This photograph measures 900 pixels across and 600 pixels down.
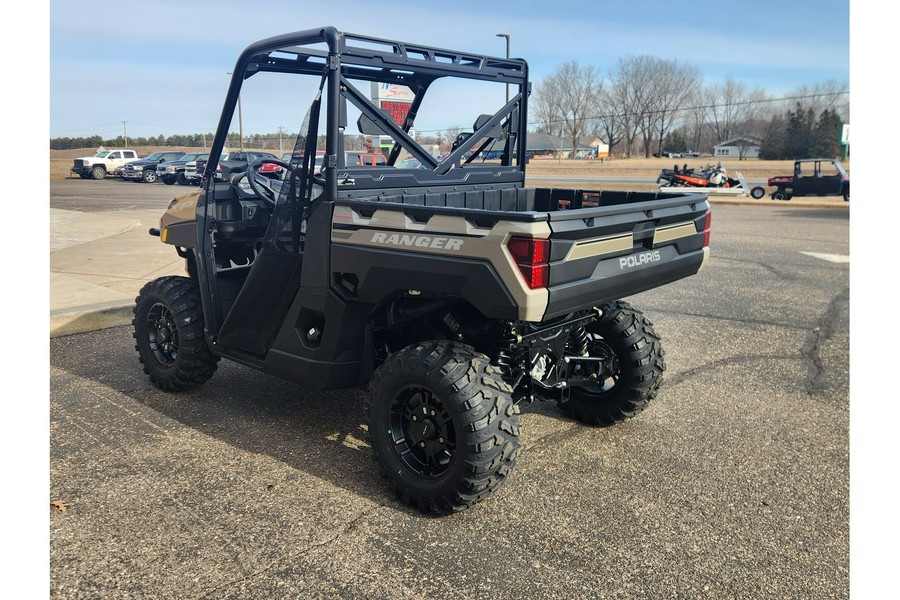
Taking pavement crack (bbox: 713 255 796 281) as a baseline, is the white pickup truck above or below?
above

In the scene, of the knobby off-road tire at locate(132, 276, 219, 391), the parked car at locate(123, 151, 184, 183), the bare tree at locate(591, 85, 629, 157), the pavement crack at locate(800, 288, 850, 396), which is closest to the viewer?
the knobby off-road tire at locate(132, 276, 219, 391)

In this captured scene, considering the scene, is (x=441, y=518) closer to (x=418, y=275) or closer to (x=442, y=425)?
(x=442, y=425)

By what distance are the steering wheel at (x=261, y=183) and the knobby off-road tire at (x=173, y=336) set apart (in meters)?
0.92

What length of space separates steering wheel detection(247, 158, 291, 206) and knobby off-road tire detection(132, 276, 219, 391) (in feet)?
3.02

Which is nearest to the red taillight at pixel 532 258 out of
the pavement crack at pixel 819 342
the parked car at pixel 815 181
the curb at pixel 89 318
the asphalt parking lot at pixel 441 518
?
the asphalt parking lot at pixel 441 518

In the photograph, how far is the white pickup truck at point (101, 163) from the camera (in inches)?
1455

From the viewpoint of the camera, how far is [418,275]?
3.51m

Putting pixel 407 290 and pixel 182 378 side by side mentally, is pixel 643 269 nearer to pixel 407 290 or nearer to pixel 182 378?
pixel 407 290

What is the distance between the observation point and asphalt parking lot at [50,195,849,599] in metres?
3.05

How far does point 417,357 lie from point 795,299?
6577 millimetres

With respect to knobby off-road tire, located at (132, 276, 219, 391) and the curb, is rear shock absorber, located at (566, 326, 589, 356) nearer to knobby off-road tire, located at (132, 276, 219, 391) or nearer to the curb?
knobby off-road tire, located at (132, 276, 219, 391)

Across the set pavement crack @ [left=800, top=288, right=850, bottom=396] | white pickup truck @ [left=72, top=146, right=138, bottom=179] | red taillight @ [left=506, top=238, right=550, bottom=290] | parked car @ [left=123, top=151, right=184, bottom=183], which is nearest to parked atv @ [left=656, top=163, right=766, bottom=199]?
pavement crack @ [left=800, top=288, right=850, bottom=396]

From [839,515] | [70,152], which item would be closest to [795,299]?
[839,515]

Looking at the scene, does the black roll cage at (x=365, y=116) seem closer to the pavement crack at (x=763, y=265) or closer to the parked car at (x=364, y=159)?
the parked car at (x=364, y=159)
